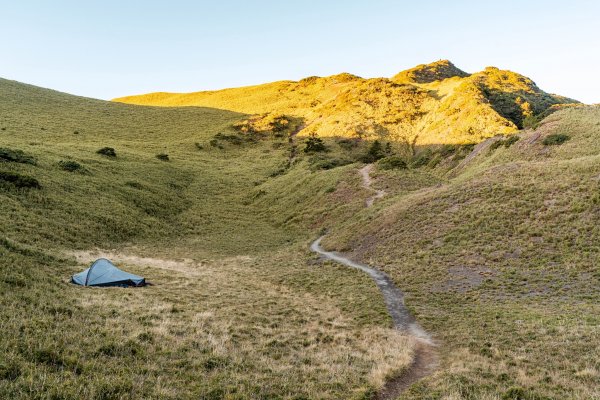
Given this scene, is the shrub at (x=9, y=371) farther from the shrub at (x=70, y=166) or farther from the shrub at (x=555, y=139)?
the shrub at (x=555, y=139)

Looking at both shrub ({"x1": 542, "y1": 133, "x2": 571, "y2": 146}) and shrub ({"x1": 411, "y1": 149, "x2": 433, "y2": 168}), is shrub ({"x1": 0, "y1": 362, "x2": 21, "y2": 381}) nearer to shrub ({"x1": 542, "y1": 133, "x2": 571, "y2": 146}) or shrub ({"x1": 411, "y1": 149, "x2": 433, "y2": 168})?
shrub ({"x1": 542, "y1": 133, "x2": 571, "y2": 146})

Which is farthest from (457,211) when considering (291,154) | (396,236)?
(291,154)

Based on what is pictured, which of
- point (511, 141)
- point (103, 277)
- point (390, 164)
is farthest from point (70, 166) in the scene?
point (511, 141)

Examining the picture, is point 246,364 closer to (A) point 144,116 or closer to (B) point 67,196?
(B) point 67,196

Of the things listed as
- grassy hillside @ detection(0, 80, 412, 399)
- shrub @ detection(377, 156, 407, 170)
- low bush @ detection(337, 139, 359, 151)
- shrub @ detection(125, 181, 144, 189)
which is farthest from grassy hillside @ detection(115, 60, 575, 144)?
shrub @ detection(125, 181, 144, 189)

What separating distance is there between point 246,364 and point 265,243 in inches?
1174

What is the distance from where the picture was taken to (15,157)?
43094 millimetres

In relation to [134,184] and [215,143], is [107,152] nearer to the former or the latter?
[134,184]

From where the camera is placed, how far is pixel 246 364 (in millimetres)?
10992

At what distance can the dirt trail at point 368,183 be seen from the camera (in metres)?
45.2

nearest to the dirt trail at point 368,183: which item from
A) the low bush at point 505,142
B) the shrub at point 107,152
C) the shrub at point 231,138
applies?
the low bush at point 505,142

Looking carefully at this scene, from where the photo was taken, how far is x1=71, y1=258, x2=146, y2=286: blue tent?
61.9 ft

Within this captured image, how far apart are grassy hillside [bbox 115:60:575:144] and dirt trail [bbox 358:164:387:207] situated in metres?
24.9

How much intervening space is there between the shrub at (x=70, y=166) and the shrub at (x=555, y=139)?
59.9 metres
